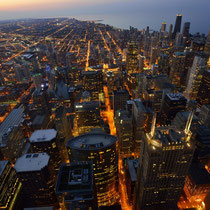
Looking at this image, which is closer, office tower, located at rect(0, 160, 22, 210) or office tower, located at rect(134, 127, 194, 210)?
office tower, located at rect(134, 127, 194, 210)

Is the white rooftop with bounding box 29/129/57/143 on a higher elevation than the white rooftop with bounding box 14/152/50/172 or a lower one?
higher

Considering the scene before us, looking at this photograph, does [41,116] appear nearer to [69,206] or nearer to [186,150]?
[69,206]

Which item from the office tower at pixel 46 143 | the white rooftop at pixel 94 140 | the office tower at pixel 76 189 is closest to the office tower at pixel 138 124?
the white rooftop at pixel 94 140

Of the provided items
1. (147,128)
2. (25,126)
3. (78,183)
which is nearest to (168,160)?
(78,183)

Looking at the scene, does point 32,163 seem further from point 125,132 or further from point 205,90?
point 205,90

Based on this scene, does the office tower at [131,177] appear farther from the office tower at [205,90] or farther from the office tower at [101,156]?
the office tower at [205,90]

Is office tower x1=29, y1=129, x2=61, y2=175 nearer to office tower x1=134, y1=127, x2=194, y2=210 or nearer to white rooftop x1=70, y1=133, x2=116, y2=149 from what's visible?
white rooftop x1=70, y1=133, x2=116, y2=149

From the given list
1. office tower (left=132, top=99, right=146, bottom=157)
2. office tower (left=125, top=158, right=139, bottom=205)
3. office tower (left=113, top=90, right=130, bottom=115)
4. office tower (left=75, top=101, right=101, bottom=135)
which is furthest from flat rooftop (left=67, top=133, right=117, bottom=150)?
office tower (left=113, top=90, right=130, bottom=115)
